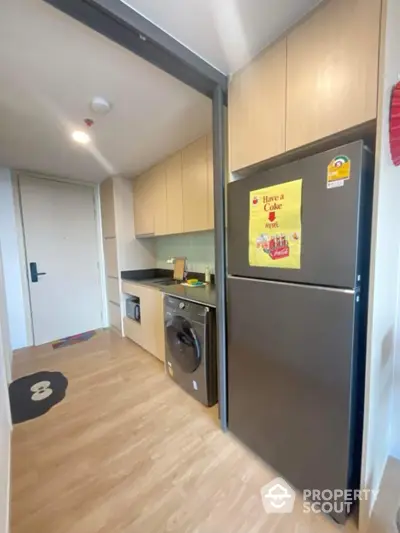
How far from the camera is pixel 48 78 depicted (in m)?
1.44

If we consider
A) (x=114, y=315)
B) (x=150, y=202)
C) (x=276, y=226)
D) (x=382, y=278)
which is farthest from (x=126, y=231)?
(x=382, y=278)

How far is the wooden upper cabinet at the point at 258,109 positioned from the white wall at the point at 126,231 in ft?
7.47

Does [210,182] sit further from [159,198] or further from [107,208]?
[107,208]

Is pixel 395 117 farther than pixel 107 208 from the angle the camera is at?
No

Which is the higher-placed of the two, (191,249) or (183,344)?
(191,249)

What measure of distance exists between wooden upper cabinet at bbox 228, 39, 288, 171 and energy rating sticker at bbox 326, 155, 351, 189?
1.01 ft

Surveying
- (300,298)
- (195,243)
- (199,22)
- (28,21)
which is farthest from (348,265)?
(195,243)

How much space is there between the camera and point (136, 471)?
143cm

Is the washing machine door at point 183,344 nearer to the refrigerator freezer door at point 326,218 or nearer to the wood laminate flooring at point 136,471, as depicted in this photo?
the wood laminate flooring at point 136,471

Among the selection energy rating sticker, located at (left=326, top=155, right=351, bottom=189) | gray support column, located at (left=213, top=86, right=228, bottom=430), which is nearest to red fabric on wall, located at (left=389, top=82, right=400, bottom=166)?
energy rating sticker, located at (left=326, top=155, right=351, bottom=189)

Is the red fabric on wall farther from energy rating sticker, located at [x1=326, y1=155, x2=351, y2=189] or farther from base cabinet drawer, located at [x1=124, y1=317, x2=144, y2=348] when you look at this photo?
base cabinet drawer, located at [x1=124, y1=317, x2=144, y2=348]

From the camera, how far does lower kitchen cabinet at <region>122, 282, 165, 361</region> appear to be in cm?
259

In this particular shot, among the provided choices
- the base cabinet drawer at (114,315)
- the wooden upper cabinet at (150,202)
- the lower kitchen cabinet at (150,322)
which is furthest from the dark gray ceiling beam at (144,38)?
the base cabinet drawer at (114,315)

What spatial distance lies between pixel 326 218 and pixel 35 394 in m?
2.76
